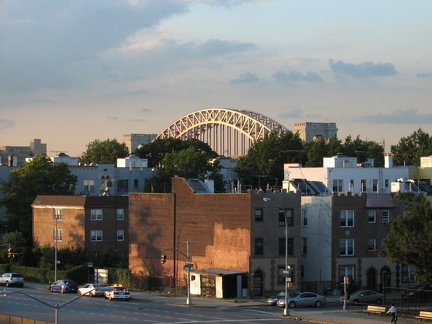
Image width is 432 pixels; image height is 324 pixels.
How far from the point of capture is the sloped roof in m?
101

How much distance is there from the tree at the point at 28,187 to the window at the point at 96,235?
547 inches

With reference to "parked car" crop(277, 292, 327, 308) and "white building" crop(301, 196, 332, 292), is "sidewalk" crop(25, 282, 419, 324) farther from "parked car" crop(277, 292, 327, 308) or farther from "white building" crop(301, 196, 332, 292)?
"white building" crop(301, 196, 332, 292)

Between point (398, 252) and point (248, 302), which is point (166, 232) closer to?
point (248, 302)

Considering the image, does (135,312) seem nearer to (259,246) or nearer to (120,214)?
(259,246)

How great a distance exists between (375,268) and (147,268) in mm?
22792

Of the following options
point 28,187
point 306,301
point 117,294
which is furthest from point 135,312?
point 28,187

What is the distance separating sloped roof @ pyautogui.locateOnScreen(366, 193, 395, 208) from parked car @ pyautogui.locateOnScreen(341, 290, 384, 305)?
10843mm

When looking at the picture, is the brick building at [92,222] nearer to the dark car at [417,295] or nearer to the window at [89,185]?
the dark car at [417,295]

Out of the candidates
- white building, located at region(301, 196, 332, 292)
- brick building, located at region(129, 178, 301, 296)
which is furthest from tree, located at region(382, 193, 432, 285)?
white building, located at region(301, 196, 332, 292)

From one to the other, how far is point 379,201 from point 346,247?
5.42m

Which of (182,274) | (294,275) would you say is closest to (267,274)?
(294,275)

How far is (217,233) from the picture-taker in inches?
3935

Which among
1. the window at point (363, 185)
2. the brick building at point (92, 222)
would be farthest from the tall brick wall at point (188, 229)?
the window at point (363, 185)

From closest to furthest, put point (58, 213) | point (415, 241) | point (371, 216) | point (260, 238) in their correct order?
point (415, 241) < point (260, 238) < point (371, 216) < point (58, 213)
